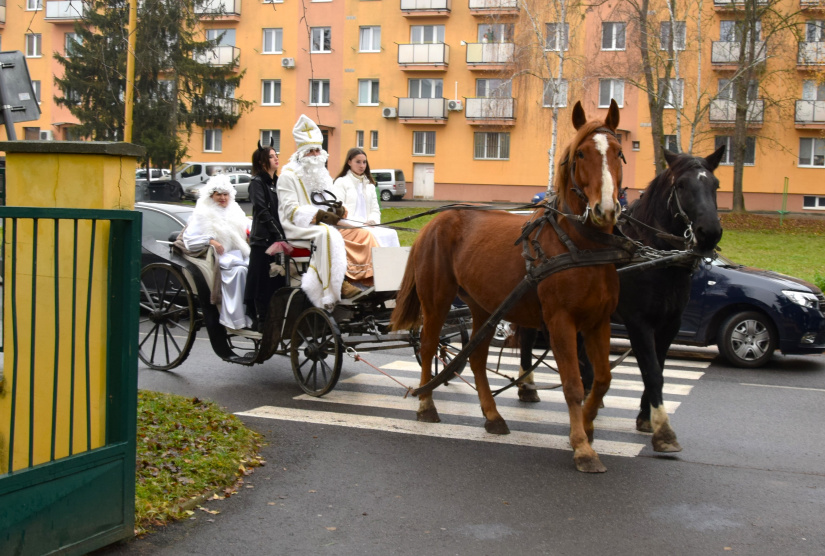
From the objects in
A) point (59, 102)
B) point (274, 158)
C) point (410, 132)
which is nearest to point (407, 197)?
point (410, 132)

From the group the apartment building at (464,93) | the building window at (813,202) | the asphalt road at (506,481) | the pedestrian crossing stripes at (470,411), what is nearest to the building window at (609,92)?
the apartment building at (464,93)

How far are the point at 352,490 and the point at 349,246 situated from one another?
337cm

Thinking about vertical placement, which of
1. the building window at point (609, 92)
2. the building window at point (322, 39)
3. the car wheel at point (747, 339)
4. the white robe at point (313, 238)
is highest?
the building window at point (322, 39)

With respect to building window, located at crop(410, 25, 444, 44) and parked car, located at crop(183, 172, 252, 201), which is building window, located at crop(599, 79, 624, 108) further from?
parked car, located at crop(183, 172, 252, 201)

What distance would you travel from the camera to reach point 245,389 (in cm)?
887

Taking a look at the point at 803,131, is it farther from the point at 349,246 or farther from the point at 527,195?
the point at 349,246

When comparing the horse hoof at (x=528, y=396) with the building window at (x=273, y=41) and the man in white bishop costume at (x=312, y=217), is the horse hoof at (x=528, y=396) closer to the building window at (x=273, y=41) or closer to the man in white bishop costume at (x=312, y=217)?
the man in white bishop costume at (x=312, y=217)

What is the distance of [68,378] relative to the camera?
4.31m

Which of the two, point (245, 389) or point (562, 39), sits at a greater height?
point (562, 39)

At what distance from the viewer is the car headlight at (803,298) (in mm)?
10695

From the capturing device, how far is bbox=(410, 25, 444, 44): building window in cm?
5112

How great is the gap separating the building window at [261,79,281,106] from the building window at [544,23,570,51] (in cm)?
1760

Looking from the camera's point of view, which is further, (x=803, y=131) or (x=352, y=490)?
(x=803, y=131)

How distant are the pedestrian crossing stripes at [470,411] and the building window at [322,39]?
4346 cm
